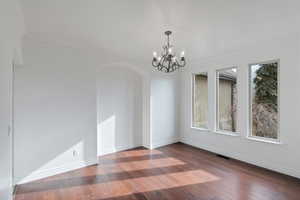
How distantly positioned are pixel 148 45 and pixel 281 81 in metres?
2.94

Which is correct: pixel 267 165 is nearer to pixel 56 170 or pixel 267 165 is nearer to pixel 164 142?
pixel 164 142

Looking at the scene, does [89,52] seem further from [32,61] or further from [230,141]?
[230,141]

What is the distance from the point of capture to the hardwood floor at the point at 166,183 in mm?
2629

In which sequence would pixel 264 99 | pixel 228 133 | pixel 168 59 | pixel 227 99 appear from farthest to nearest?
pixel 227 99 < pixel 228 133 < pixel 264 99 < pixel 168 59

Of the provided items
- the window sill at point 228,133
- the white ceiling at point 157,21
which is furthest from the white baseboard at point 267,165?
the white ceiling at point 157,21

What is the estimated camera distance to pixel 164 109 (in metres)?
5.37

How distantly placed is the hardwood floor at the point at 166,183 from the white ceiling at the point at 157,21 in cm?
272

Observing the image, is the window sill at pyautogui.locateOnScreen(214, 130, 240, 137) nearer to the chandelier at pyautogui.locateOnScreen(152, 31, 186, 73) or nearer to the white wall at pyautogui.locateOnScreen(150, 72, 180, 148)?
the white wall at pyautogui.locateOnScreen(150, 72, 180, 148)

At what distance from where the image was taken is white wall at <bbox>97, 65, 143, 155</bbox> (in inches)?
181

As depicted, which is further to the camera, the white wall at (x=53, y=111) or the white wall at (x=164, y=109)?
the white wall at (x=164, y=109)

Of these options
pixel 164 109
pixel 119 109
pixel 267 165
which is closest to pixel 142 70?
pixel 119 109

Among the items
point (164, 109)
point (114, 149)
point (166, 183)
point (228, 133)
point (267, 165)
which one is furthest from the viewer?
point (164, 109)

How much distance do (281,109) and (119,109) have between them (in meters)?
3.83

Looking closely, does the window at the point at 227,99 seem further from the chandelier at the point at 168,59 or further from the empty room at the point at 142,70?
the chandelier at the point at 168,59
